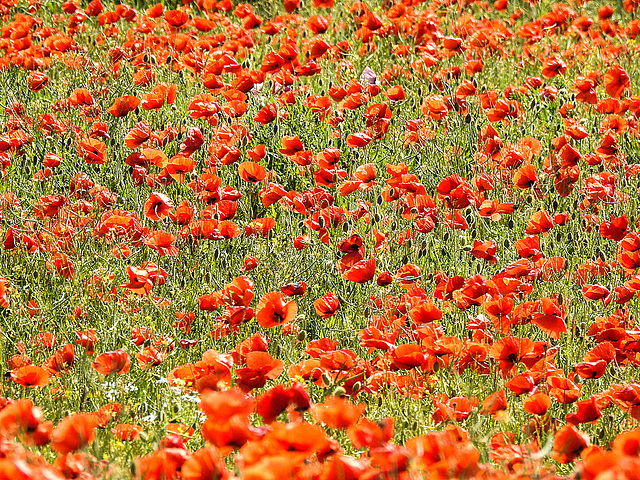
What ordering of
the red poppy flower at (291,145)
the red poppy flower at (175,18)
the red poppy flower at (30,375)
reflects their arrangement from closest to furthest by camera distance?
the red poppy flower at (30,375), the red poppy flower at (291,145), the red poppy flower at (175,18)

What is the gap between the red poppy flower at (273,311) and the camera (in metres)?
2.44

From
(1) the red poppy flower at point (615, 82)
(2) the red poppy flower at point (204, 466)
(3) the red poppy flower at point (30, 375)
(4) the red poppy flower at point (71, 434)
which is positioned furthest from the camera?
(1) the red poppy flower at point (615, 82)

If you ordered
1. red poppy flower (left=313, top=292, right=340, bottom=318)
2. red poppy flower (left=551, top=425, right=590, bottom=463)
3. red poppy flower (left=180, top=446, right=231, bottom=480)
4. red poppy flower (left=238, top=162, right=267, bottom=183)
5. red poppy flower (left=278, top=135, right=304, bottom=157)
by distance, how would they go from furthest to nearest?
red poppy flower (left=278, top=135, right=304, bottom=157) → red poppy flower (left=238, top=162, right=267, bottom=183) → red poppy flower (left=313, top=292, right=340, bottom=318) → red poppy flower (left=551, top=425, right=590, bottom=463) → red poppy flower (left=180, top=446, right=231, bottom=480)

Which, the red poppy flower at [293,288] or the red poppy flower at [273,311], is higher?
the red poppy flower at [273,311]

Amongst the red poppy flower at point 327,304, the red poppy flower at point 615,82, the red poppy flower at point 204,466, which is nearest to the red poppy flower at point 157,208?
the red poppy flower at point 327,304

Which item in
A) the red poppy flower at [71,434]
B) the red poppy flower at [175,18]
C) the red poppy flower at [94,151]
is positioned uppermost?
the red poppy flower at [71,434]

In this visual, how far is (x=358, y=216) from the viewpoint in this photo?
3424 millimetres

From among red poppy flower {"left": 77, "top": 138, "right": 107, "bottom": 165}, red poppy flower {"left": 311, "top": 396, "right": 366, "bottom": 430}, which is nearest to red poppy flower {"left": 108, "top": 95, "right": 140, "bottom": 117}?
red poppy flower {"left": 77, "top": 138, "right": 107, "bottom": 165}

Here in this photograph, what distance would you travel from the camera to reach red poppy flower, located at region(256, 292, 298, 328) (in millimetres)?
2438

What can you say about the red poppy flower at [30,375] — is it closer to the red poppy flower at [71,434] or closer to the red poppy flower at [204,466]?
the red poppy flower at [71,434]

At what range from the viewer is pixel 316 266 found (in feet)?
10.8

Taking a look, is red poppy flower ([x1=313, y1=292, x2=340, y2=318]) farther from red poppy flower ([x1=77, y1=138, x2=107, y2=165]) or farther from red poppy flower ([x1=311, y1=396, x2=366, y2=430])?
red poppy flower ([x1=77, y1=138, x2=107, y2=165])

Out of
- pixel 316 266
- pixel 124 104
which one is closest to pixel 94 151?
pixel 124 104

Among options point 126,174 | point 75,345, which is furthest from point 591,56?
point 75,345
